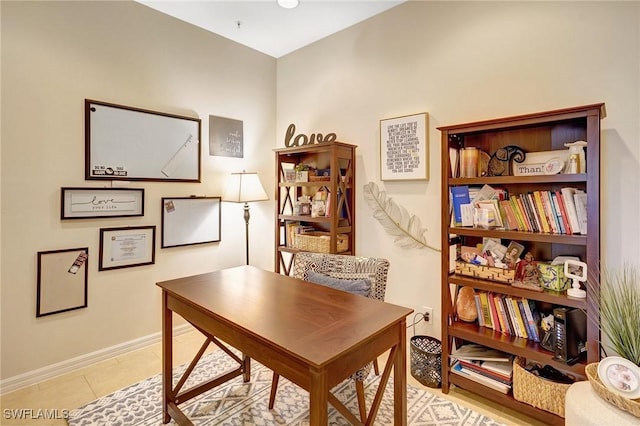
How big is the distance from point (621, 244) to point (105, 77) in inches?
141

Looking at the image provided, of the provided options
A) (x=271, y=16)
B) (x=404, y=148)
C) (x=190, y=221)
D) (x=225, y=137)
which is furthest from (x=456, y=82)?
(x=190, y=221)

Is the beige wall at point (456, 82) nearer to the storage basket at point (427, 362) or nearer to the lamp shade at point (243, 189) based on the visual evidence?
the storage basket at point (427, 362)

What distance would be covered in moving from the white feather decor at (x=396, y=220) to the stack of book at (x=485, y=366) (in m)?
0.73

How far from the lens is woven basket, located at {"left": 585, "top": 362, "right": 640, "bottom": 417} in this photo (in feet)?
4.19

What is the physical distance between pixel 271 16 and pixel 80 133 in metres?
1.82

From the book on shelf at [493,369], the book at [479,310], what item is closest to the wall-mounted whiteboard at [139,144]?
the book at [479,310]

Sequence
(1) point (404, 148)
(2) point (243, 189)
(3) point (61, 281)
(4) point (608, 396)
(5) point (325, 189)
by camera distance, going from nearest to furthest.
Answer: (4) point (608, 396), (3) point (61, 281), (1) point (404, 148), (5) point (325, 189), (2) point (243, 189)

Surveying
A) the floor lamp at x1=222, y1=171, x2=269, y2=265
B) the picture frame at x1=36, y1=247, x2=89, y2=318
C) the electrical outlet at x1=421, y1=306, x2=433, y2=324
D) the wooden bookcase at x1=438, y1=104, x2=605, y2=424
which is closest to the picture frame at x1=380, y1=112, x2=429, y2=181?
the wooden bookcase at x1=438, y1=104, x2=605, y2=424

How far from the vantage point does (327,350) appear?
3.47 feet

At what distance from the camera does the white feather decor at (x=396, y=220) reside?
2525 millimetres

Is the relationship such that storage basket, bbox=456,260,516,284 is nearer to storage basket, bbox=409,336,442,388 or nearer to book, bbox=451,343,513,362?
book, bbox=451,343,513,362

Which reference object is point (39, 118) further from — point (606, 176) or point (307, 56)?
point (606, 176)

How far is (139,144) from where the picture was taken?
263 centimetres

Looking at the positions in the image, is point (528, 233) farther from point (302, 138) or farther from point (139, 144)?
point (139, 144)
